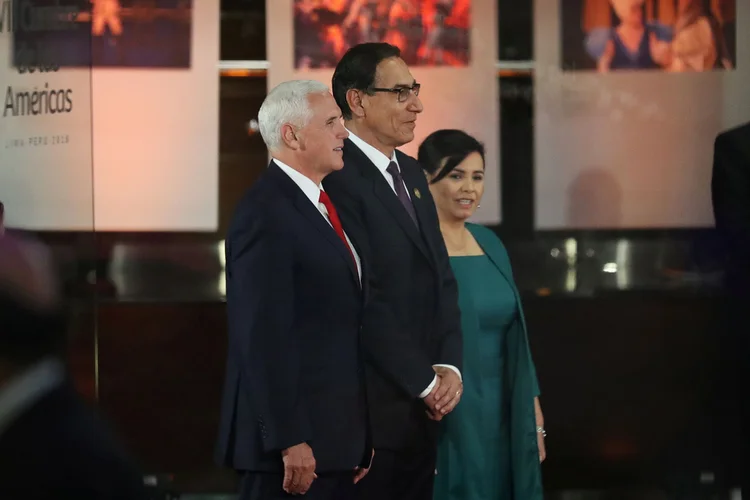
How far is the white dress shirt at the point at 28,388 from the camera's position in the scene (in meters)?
1.70

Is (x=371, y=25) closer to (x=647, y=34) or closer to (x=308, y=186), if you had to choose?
(x=647, y=34)

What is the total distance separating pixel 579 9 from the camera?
4.83m

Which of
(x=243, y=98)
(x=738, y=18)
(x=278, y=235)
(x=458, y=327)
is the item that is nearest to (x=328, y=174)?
(x=278, y=235)

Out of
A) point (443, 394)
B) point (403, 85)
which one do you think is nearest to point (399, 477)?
point (443, 394)

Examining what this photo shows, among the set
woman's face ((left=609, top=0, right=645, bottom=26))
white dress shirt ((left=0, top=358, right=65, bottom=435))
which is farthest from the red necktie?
woman's face ((left=609, top=0, right=645, bottom=26))

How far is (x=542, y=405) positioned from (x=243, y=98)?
190 centimetres

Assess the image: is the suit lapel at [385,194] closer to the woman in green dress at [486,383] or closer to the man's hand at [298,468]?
the woman in green dress at [486,383]

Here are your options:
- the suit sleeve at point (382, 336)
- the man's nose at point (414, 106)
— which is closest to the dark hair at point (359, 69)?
the man's nose at point (414, 106)

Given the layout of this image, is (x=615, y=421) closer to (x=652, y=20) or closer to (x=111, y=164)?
(x=652, y=20)

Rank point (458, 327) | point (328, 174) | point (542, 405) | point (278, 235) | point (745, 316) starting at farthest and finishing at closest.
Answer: point (542, 405) < point (745, 316) < point (458, 327) < point (328, 174) < point (278, 235)

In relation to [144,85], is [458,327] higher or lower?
lower

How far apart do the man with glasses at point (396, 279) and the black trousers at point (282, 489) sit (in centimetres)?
14

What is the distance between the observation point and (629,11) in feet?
15.8

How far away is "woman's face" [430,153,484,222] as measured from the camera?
3863 mm
